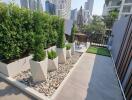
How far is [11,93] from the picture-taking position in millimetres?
3137

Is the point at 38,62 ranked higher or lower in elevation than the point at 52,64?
higher

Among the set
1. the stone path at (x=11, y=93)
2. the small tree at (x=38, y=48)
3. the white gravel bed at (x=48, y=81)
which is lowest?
the stone path at (x=11, y=93)

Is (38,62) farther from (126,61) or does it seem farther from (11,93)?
(126,61)

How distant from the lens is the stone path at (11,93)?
2.98 meters

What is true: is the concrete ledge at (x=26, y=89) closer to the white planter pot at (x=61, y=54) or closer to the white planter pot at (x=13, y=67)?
the white planter pot at (x=13, y=67)

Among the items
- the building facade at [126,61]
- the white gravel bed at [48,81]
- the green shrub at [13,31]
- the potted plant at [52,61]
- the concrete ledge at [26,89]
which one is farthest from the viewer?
the potted plant at [52,61]

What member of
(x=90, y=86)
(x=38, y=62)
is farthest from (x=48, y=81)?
(x=90, y=86)

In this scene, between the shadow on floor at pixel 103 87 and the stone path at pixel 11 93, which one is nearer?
the stone path at pixel 11 93

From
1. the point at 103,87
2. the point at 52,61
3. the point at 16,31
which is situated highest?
the point at 16,31

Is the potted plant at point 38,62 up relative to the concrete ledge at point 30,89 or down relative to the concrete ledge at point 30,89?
up

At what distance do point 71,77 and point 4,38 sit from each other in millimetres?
3012

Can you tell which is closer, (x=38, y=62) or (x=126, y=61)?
(x=38, y=62)

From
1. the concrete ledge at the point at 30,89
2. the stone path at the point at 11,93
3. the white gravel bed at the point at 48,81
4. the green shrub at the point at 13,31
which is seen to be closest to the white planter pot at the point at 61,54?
the white gravel bed at the point at 48,81

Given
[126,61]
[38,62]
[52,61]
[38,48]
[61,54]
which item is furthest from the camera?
[61,54]
